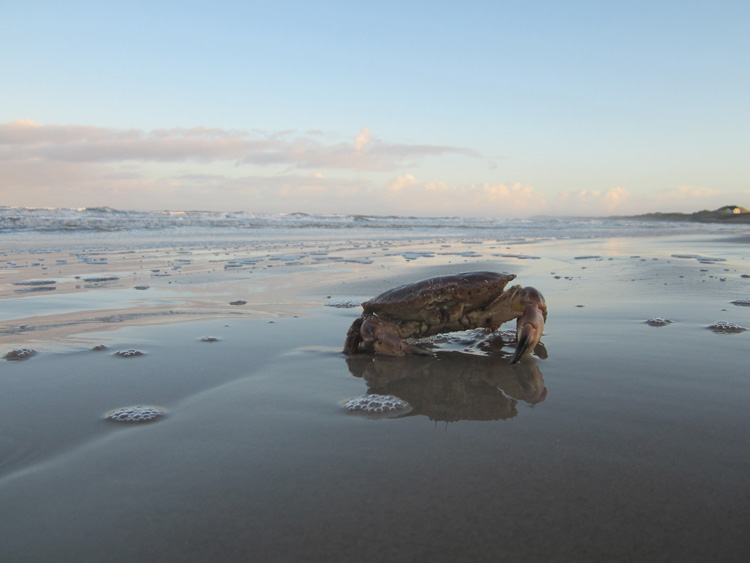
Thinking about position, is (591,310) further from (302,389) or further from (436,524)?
(436,524)

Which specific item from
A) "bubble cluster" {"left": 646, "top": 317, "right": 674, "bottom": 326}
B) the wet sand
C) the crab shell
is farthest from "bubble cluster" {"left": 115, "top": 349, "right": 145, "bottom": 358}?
"bubble cluster" {"left": 646, "top": 317, "right": 674, "bottom": 326}

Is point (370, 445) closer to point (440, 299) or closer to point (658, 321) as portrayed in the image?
point (440, 299)

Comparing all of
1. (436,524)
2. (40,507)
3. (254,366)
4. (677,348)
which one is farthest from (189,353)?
(677,348)

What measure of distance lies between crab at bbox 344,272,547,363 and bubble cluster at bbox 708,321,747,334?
161cm

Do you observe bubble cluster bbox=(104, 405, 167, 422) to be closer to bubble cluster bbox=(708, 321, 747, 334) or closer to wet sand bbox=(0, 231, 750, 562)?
wet sand bbox=(0, 231, 750, 562)

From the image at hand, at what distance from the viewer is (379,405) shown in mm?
2518

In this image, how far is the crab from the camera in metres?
3.14

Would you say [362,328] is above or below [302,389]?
above

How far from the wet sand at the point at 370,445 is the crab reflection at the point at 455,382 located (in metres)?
0.02

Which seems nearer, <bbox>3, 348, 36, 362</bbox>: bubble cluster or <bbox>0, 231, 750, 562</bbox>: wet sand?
<bbox>0, 231, 750, 562</bbox>: wet sand

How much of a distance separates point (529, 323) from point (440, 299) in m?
0.59

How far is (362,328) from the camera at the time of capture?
3.41 metres

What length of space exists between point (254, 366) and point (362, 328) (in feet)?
2.53

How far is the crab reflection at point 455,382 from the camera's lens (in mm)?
2455
